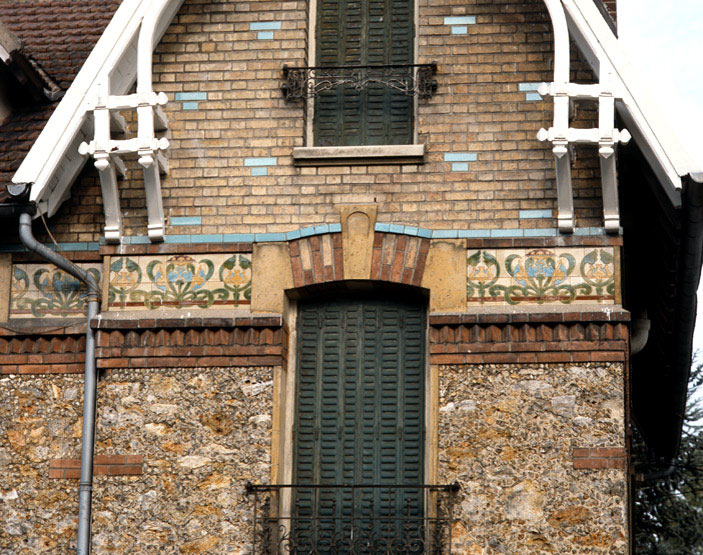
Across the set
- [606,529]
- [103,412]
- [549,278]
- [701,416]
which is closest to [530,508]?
[606,529]

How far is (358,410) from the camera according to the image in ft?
38.6

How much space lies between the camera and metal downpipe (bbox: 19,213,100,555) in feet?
37.2

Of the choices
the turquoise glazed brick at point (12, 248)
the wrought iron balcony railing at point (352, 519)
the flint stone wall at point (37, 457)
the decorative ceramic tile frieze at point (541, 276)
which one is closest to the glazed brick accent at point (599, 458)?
the wrought iron balcony railing at point (352, 519)

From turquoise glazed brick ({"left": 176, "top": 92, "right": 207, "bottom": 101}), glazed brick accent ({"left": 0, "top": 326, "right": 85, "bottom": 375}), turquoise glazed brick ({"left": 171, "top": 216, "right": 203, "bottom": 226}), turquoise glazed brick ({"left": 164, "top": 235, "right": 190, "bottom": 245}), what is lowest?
glazed brick accent ({"left": 0, "top": 326, "right": 85, "bottom": 375})

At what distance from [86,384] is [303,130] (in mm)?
2770

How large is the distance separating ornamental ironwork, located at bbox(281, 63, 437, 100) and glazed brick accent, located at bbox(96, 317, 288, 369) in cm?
205

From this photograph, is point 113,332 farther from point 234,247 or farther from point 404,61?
point 404,61

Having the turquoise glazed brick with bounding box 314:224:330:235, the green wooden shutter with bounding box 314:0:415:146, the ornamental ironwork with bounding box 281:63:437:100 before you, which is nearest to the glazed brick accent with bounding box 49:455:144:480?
the turquoise glazed brick with bounding box 314:224:330:235

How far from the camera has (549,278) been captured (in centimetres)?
1168

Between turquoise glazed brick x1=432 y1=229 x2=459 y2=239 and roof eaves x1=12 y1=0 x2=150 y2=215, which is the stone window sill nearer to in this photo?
turquoise glazed brick x1=432 y1=229 x2=459 y2=239

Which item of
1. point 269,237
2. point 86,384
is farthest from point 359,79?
point 86,384

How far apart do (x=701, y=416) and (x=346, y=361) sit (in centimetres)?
1337

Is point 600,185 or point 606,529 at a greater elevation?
point 600,185

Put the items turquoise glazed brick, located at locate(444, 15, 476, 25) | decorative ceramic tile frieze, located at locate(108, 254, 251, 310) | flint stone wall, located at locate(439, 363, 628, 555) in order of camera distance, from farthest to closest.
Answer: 1. turquoise glazed brick, located at locate(444, 15, 476, 25)
2. decorative ceramic tile frieze, located at locate(108, 254, 251, 310)
3. flint stone wall, located at locate(439, 363, 628, 555)
